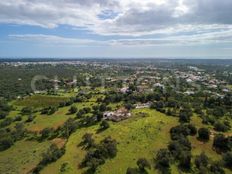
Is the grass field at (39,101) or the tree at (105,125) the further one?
the grass field at (39,101)

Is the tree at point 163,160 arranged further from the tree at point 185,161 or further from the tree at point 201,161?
the tree at point 201,161

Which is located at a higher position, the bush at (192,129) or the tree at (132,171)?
the bush at (192,129)

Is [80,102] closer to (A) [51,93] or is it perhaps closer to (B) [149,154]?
(A) [51,93]

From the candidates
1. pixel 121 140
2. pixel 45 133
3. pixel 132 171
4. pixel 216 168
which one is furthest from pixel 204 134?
pixel 45 133

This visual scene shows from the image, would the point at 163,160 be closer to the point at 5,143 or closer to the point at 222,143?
the point at 222,143

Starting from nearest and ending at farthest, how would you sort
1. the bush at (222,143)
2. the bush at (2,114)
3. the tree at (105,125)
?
the bush at (222,143), the tree at (105,125), the bush at (2,114)

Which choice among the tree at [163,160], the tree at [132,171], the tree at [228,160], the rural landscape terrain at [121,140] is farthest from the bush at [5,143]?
the tree at [228,160]

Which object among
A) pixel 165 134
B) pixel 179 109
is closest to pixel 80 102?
pixel 179 109
